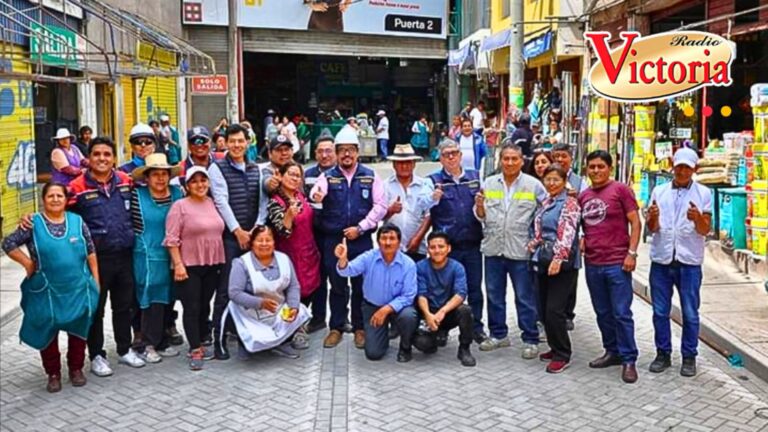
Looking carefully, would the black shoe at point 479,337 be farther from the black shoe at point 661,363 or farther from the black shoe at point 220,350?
the black shoe at point 220,350

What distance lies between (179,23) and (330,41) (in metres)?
5.29

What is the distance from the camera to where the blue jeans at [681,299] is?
6203mm

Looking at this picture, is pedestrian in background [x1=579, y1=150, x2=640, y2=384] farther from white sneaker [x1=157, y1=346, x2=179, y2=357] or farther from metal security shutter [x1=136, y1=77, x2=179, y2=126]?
metal security shutter [x1=136, y1=77, x2=179, y2=126]

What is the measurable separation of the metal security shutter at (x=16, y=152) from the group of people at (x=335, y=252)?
5.79 meters

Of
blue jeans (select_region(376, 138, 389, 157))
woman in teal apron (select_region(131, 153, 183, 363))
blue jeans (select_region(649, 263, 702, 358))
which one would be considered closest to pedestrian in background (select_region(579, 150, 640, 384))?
blue jeans (select_region(649, 263, 702, 358))

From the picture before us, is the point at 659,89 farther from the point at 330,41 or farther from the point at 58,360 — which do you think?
the point at 330,41

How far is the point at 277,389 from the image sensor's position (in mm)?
6129

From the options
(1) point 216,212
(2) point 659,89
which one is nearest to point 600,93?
(2) point 659,89

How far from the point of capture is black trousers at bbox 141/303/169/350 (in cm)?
664

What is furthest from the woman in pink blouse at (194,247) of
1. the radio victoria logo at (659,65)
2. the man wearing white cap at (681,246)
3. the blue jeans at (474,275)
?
the radio victoria logo at (659,65)

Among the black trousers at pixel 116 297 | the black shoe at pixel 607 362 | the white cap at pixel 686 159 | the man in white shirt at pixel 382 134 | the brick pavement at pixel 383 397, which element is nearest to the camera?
the brick pavement at pixel 383 397

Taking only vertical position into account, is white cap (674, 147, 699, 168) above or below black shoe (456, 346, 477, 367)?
above

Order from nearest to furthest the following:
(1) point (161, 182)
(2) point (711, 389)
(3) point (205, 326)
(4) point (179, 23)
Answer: (2) point (711, 389) < (1) point (161, 182) < (3) point (205, 326) < (4) point (179, 23)

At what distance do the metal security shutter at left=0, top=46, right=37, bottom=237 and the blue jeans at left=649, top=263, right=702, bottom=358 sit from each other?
8.80m
